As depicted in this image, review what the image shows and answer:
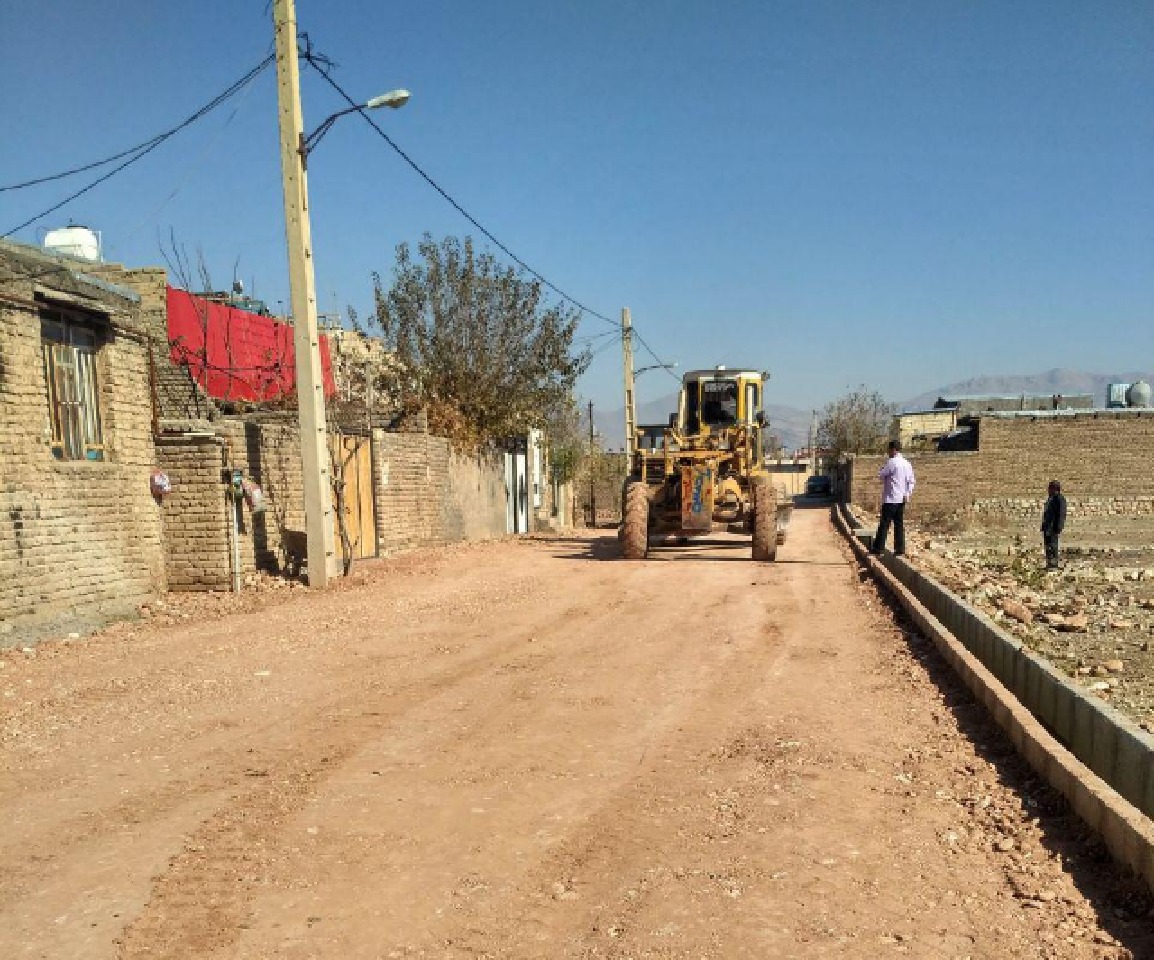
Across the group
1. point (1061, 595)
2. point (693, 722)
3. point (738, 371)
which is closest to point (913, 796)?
point (693, 722)

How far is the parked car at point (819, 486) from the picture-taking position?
48706 millimetres

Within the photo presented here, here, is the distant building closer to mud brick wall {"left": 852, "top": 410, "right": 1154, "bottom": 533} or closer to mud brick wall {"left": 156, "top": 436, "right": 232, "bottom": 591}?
mud brick wall {"left": 852, "top": 410, "right": 1154, "bottom": 533}

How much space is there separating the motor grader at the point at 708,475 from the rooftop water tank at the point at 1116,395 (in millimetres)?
32238

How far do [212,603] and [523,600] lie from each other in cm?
361

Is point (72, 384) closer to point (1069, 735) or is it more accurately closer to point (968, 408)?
point (1069, 735)

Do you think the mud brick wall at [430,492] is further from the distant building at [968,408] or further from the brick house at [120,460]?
the distant building at [968,408]

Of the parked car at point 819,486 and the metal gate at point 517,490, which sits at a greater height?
the metal gate at point 517,490

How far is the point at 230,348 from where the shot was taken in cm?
1719

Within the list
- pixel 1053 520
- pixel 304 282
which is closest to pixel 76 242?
pixel 304 282

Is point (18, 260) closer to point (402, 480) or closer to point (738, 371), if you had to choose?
point (402, 480)

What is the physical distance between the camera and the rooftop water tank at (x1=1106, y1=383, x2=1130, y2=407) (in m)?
40.9

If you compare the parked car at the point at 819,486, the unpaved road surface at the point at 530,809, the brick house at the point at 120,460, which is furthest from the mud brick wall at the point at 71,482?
the parked car at the point at 819,486

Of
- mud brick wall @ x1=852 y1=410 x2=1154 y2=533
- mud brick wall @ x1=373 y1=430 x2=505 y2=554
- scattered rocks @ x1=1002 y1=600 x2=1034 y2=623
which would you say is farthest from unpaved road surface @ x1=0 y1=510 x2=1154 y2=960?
mud brick wall @ x1=852 y1=410 x2=1154 y2=533

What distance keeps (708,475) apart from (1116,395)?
3500 centimetres
